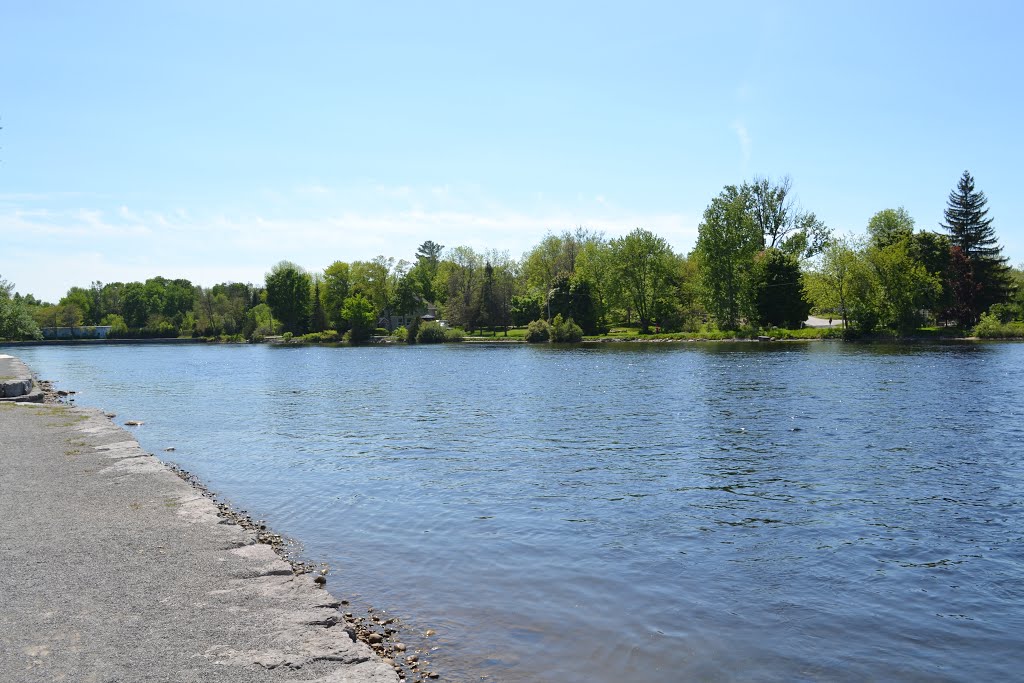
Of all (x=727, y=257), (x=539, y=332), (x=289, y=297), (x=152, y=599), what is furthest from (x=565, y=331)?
(x=152, y=599)

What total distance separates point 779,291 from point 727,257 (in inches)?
340

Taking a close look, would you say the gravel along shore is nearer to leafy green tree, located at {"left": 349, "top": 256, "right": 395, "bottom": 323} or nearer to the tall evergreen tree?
the tall evergreen tree

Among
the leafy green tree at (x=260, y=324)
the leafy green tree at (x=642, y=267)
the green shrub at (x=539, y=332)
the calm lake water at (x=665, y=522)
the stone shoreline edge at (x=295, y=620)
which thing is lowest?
the calm lake water at (x=665, y=522)

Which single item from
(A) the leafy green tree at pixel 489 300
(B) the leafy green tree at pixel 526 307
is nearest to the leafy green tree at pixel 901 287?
(B) the leafy green tree at pixel 526 307

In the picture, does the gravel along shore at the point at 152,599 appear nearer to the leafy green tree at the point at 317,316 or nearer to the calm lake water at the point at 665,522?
the calm lake water at the point at 665,522

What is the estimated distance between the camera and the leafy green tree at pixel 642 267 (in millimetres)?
113438

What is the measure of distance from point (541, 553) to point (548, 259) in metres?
123

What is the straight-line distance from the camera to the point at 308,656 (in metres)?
7.68

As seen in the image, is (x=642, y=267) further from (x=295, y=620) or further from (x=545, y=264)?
(x=295, y=620)

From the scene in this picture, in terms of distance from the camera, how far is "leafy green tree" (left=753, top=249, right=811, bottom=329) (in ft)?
324

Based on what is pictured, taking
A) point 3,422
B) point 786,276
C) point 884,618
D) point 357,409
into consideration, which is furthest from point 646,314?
Answer: point 884,618

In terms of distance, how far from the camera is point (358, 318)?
146500mm

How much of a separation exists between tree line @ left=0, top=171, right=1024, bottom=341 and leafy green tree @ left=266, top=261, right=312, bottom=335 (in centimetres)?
30

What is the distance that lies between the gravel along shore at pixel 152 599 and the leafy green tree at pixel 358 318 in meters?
133
